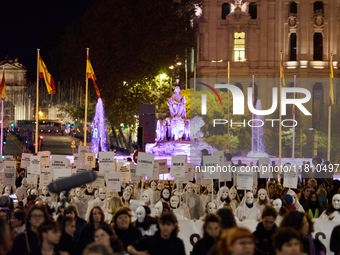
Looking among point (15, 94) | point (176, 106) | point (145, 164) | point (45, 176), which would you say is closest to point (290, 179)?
point (145, 164)

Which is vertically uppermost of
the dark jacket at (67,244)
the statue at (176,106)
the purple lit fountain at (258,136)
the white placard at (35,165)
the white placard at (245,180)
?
the statue at (176,106)

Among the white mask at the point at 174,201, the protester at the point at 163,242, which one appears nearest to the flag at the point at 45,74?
the white mask at the point at 174,201

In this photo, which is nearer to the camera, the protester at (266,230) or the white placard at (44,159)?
the protester at (266,230)

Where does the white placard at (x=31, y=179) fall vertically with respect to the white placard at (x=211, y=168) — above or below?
below

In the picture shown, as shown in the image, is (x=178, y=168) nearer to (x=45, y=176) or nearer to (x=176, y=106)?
(x=45, y=176)

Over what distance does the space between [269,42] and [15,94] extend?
7549cm

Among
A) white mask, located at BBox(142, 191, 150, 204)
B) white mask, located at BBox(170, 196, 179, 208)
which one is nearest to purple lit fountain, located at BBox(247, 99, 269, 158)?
white mask, located at BBox(142, 191, 150, 204)

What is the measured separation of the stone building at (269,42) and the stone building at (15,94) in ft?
191

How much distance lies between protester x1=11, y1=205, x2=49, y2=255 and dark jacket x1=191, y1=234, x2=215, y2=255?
169cm

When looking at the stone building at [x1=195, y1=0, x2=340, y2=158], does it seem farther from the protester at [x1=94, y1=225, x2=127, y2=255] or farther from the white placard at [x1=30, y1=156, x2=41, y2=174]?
the protester at [x1=94, y1=225, x2=127, y2=255]

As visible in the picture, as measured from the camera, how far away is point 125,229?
296 inches

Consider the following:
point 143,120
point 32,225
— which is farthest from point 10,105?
point 32,225

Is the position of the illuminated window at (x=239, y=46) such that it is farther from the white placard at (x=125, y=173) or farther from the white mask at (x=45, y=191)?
the white mask at (x=45, y=191)

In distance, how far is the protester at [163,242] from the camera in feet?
22.1
